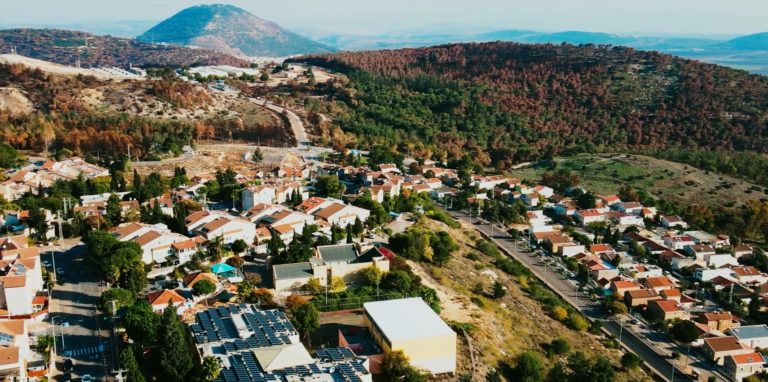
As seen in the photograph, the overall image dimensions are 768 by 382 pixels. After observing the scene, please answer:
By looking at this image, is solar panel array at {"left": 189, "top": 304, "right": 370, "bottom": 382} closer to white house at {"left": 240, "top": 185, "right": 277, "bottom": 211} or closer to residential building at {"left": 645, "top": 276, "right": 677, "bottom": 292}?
white house at {"left": 240, "top": 185, "right": 277, "bottom": 211}

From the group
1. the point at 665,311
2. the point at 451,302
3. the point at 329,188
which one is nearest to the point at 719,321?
the point at 665,311

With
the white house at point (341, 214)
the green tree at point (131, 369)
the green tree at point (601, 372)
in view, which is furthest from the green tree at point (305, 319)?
the white house at point (341, 214)

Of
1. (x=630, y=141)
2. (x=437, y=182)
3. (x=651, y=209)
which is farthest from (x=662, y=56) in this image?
(x=437, y=182)

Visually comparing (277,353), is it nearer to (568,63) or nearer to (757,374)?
(757,374)

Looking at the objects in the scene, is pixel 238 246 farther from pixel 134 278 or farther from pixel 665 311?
pixel 665 311

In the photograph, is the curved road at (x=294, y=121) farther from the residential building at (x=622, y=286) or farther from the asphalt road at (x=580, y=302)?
the residential building at (x=622, y=286)
